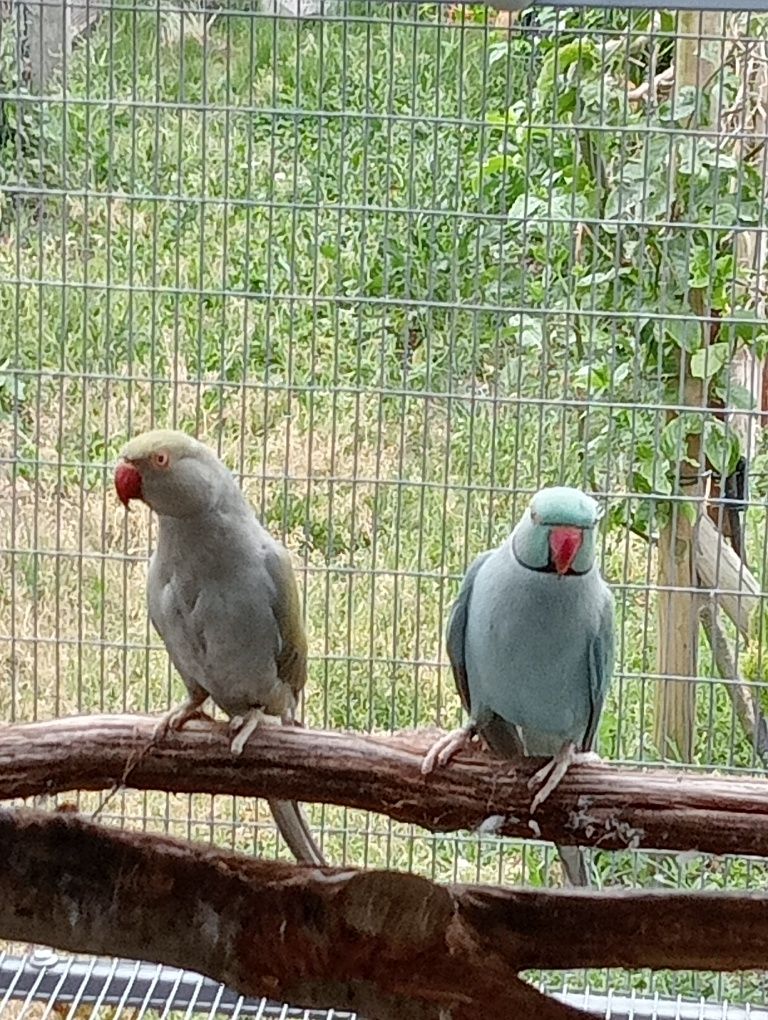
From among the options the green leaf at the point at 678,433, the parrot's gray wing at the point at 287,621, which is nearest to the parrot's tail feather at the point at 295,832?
the parrot's gray wing at the point at 287,621

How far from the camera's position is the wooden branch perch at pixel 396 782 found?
1.29 meters

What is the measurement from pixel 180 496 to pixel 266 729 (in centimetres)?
25

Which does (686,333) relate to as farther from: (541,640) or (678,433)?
(541,640)

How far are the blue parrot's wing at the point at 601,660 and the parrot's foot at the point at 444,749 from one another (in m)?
0.14

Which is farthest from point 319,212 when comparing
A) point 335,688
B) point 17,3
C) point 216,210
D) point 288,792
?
point 288,792

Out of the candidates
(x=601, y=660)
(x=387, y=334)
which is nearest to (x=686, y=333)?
(x=387, y=334)

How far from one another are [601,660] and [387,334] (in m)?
0.60

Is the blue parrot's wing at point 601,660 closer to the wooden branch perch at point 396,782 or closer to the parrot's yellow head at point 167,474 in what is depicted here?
the wooden branch perch at point 396,782

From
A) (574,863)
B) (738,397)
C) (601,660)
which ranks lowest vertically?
(574,863)

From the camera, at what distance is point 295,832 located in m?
1.61

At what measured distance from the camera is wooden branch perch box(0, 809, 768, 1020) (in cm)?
130

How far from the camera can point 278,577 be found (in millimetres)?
1438

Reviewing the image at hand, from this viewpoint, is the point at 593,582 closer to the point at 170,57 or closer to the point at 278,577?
the point at 278,577

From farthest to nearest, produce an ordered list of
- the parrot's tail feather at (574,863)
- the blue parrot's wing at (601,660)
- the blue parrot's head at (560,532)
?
1. the parrot's tail feather at (574,863)
2. the blue parrot's wing at (601,660)
3. the blue parrot's head at (560,532)
